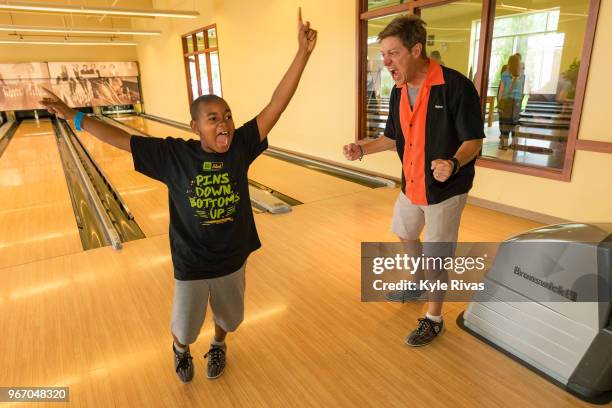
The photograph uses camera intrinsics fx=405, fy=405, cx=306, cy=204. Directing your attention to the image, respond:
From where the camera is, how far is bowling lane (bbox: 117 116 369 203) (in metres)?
4.63

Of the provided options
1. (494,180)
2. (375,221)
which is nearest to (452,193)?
(375,221)

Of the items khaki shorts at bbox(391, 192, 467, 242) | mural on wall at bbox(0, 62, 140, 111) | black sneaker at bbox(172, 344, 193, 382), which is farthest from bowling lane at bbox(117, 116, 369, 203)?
mural on wall at bbox(0, 62, 140, 111)

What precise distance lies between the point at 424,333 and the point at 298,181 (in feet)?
11.4

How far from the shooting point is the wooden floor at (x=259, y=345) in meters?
1.66

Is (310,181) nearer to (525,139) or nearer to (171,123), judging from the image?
(525,139)

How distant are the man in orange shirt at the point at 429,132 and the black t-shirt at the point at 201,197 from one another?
28.3 inches

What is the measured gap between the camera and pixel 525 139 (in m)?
4.06

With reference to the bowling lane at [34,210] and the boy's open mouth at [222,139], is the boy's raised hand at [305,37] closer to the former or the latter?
the boy's open mouth at [222,139]

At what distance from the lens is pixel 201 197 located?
144cm

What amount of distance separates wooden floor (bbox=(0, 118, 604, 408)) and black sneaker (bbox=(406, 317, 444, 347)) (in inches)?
1.4

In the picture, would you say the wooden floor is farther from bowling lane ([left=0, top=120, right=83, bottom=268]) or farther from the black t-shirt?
the black t-shirt

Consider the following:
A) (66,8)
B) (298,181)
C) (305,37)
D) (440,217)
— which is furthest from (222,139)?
(66,8)

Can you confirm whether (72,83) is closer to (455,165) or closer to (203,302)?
(203,302)

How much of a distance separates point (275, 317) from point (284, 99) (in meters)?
1.22
